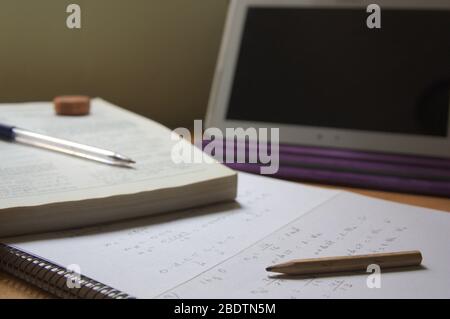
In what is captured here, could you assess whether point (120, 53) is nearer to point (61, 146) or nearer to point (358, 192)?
point (61, 146)

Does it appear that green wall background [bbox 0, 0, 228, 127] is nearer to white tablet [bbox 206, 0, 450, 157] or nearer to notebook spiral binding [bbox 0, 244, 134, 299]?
white tablet [bbox 206, 0, 450, 157]

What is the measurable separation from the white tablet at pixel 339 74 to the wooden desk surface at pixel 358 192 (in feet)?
0.21

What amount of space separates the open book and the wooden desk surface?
0.16 ft

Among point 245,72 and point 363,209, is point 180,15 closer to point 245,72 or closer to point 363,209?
point 245,72

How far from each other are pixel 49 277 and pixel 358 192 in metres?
0.40

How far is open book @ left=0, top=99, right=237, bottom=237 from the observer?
0.46m

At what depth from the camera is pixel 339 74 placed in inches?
29.1

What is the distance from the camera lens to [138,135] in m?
0.68

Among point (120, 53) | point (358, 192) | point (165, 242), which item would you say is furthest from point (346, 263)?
point (120, 53)

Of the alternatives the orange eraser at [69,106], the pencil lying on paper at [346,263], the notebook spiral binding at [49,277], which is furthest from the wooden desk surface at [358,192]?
the orange eraser at [69,106]

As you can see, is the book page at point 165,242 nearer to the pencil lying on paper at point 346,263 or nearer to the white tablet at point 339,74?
the pencil lying on paper at point 346,263

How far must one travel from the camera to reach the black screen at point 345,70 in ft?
2.27
